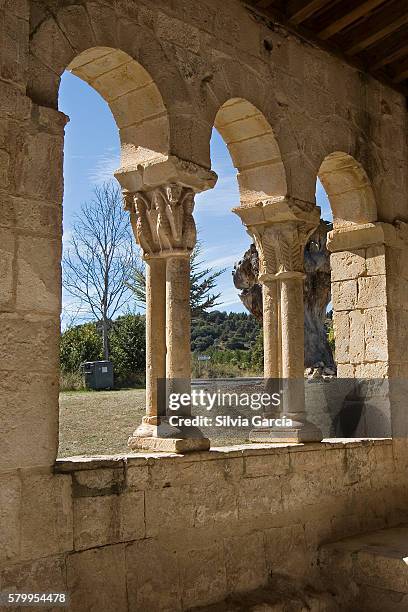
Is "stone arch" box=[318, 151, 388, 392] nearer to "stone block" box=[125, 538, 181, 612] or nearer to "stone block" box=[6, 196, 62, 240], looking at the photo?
"stone block" box=[125, 538, 181, 612]

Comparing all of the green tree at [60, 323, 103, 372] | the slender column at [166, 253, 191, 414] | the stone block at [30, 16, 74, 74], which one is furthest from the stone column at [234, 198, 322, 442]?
the green tree at [60, 323, 103, 372]

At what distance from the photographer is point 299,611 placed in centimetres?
416

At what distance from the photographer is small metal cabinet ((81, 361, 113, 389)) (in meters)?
9.32

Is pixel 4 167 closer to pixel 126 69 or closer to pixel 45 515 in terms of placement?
pixel 126 69

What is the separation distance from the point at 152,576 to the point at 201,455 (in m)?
0.68

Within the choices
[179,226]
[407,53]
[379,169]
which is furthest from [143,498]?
[407,53]

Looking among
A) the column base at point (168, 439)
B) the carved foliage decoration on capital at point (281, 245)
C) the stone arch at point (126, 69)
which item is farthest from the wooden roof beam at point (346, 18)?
the column base at point (168, 439)

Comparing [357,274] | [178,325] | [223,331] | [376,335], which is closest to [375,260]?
[357,274]

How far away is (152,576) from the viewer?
3650 millimetres

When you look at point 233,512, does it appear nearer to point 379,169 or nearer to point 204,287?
point 379,169

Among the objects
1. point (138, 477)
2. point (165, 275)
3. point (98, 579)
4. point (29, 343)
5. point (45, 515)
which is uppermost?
point (165, 275)

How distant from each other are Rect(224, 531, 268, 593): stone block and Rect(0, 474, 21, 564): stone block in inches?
54.0

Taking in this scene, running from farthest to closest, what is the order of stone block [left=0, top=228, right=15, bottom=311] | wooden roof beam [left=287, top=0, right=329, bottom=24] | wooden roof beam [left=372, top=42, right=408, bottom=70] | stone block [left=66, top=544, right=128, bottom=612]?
wooden roof beam [left=372, top=42, right=408, bottom=70], wooden roof beam [left=287, top=0, right=329, bottom=24], stone block [left=66, top=544, right=128, bottom=612], stone block [left=0, top=228, right=15, bottom=311]

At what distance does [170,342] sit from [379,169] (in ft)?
8.80
